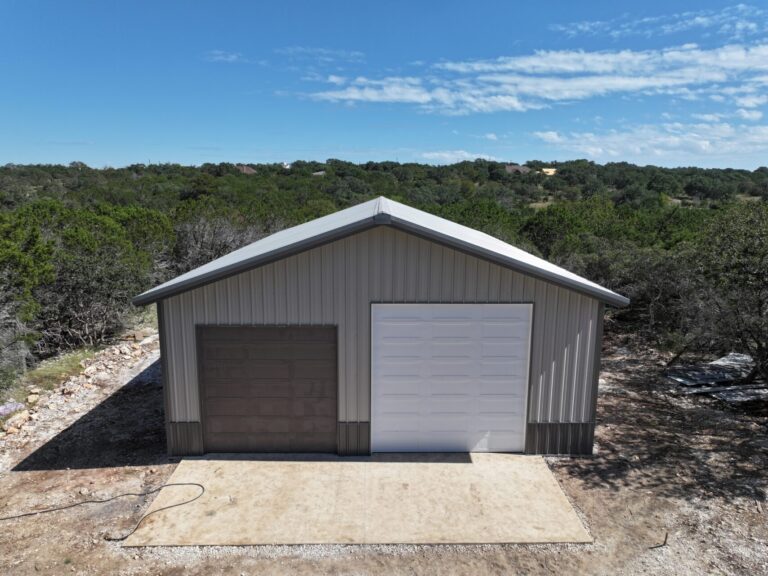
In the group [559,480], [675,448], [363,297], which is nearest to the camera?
[559,480]

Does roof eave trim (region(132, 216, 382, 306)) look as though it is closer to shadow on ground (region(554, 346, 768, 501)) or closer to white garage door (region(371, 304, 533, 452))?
white garage door (region(371, 304, 533, 452))

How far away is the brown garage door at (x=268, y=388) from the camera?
7.78 meters

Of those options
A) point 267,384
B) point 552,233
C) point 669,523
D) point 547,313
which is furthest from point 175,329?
point 552,233

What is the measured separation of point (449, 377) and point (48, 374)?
8.97 meters

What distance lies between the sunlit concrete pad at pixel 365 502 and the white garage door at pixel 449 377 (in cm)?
29

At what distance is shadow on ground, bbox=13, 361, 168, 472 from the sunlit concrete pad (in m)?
1.11

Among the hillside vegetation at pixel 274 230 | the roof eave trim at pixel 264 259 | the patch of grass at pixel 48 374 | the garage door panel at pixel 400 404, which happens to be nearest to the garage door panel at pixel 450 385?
the garage door panel at pixel 400 404

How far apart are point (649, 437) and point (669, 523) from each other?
99.0 inches

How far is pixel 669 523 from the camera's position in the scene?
21.0ft

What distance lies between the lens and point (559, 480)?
746cm

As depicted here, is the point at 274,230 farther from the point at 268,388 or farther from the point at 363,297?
the point at 363,297

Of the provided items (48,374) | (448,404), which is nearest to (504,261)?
(448,404)

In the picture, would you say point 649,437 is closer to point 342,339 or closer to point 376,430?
point 376,430

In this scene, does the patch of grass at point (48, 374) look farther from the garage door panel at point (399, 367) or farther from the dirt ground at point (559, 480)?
the garage door panel at point (399, 367)
